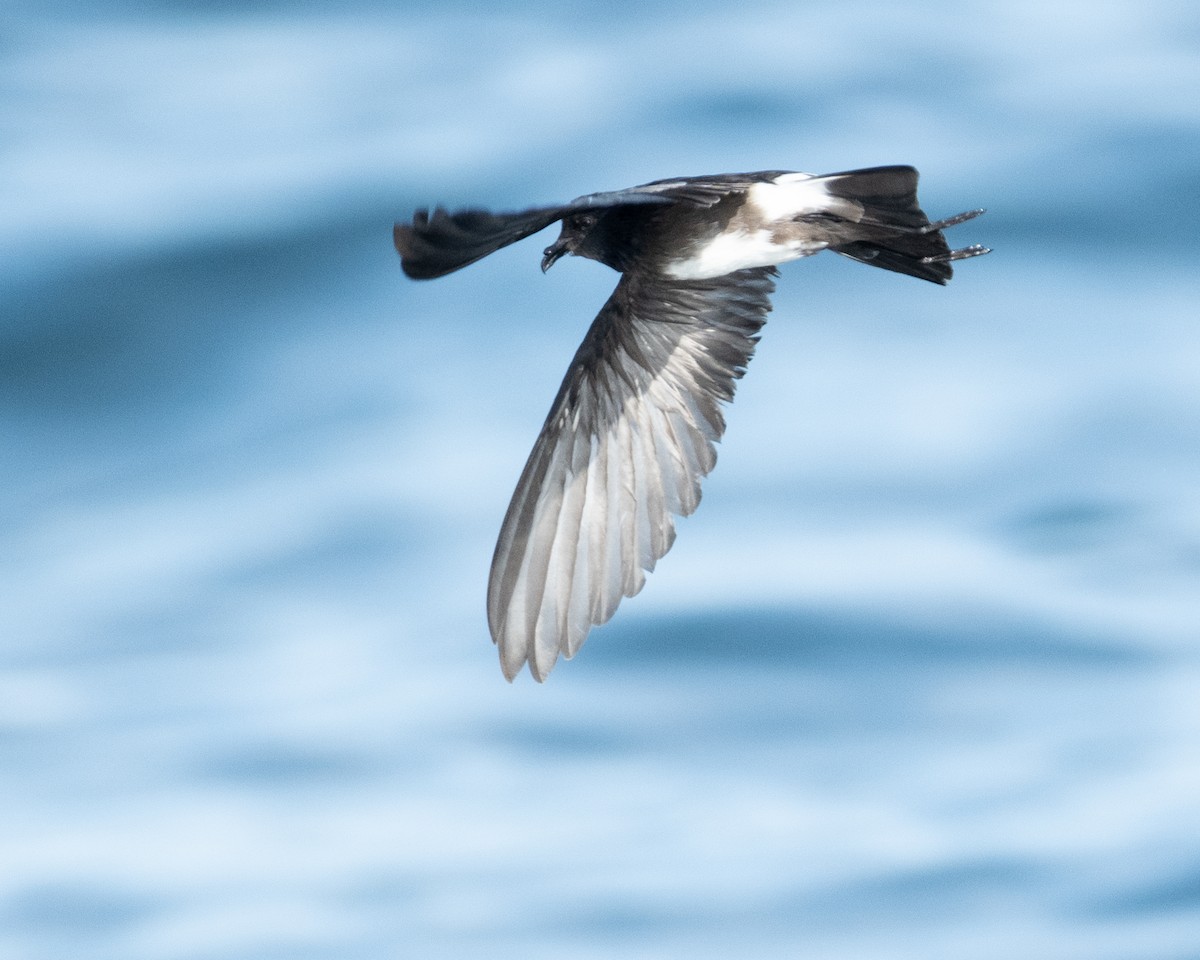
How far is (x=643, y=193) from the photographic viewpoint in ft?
15.1

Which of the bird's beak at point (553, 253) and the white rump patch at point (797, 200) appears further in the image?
the bird's beak at point (553, 253)

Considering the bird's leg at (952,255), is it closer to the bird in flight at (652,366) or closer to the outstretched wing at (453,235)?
the bird in flight at (652,366)

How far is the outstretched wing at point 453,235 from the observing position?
371 centimetres

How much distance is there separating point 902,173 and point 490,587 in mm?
1579

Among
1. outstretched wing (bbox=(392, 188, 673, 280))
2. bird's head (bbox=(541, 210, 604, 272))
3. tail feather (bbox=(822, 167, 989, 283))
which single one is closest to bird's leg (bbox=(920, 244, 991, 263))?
tail feather (bbox=(822, 167, 989, 283))

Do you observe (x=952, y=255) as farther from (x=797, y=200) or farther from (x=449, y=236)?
(x=449, y=236)

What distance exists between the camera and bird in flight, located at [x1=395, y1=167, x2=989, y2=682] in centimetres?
523

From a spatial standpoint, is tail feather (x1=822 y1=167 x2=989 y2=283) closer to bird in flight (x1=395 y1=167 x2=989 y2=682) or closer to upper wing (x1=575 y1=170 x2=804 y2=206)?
bird in flight (x1=395 y1=167 x2=989 y2=682)

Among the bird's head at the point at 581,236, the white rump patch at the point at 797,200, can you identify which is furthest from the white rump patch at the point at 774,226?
the bird's head at the point at 581,236

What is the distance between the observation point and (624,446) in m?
5.66

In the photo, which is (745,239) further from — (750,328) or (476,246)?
(476,246)

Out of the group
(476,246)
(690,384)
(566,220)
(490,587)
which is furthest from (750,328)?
(476,246)

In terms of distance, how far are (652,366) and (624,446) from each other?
25 centimetres

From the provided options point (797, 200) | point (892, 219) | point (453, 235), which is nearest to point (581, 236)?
point (797, 200)
